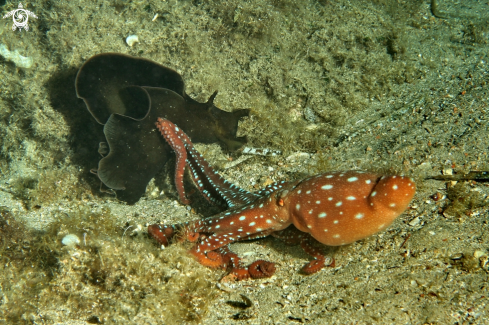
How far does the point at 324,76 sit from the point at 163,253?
460cm

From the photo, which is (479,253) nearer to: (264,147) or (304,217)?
(304,217)

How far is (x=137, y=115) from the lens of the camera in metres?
4.88

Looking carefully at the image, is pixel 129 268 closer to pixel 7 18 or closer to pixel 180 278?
pixel 180 278

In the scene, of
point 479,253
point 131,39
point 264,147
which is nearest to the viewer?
point 479,253

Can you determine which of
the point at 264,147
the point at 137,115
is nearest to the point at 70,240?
the point at 137,115

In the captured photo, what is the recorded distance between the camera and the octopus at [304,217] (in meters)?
2.60

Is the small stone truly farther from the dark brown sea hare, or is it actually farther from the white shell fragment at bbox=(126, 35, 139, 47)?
the white shell fragment at bbox=(126, 35, 139, 47)

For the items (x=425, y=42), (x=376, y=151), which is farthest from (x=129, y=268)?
(x=425, y=42)

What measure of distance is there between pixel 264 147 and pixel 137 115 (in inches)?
94.9

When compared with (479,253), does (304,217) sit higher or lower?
lower

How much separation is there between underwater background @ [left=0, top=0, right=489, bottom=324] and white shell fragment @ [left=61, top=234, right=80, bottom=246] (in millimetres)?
21

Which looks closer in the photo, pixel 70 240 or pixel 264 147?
pixel 70 240

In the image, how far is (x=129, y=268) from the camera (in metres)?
2.75

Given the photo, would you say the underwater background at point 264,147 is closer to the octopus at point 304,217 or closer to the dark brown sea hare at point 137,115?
the octopus at point 304,217
